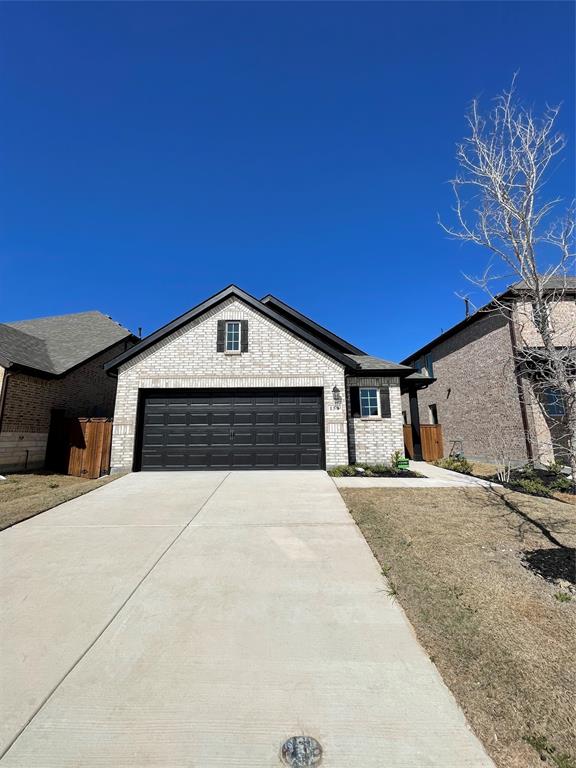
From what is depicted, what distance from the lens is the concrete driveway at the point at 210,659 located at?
198 cm

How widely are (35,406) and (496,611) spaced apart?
1580 centimetres

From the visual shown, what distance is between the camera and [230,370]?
12164 millimetres

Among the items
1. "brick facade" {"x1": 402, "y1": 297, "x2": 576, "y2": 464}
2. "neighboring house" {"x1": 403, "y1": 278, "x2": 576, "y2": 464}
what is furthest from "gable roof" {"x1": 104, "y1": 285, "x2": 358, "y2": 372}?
"brick facade" {"x1": 402, "y1": 297, "x2": 576, "y2": 464}

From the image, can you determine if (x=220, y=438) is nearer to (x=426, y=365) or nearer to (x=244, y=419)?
(x=244, y=419)

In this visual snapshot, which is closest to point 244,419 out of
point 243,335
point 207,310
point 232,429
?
point 232,429

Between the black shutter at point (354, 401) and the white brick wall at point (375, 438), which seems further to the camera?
the black shutter at point (354, 401)

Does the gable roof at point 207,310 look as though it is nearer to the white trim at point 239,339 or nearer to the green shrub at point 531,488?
the white trim at point 239,339

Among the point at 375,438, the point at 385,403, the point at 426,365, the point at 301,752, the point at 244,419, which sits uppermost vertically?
the point at 426,365

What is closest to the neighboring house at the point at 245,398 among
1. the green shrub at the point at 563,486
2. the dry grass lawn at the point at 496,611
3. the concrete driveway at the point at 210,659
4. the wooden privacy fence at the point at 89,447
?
the wooden privacy fence at the point at 89,447

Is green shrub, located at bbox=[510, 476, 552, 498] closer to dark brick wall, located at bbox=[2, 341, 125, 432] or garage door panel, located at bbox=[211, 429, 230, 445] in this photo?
garage door panel, located at bbox=[211, 429, 230, 445]

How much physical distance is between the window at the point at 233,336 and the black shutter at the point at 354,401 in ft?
14.9

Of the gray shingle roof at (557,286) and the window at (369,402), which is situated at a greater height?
the gray shingle roof at (557,286)

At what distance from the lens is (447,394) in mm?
18984

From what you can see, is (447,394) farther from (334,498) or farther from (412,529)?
(412,529)
